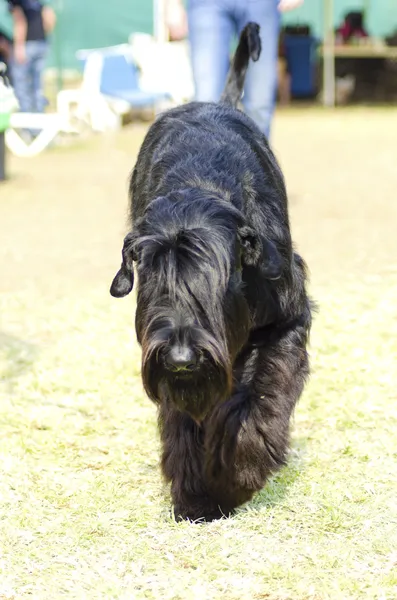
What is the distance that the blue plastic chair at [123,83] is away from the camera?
1241 centimetres

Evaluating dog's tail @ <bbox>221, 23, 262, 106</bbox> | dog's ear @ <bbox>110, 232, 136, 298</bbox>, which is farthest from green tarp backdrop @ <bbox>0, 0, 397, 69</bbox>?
dog's ear @ <bbox>110, 232, 136, 298</bbox>

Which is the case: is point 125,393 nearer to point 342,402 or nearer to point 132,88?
point 342,402

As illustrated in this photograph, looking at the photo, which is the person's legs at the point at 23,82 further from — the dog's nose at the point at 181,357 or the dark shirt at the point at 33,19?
the dog's nose at the point at 181,357

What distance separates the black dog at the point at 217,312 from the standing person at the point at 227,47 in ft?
6.15

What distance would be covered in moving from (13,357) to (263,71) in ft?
7.25

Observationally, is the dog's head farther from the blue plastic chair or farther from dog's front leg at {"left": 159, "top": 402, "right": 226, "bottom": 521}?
the blue plastic chair

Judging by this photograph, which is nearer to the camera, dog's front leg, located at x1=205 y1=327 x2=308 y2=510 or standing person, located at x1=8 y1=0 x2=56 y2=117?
dog's front leg, located at x1=205 y1=327 x2=308 y2=510

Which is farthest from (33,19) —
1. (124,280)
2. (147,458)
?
(124,280)

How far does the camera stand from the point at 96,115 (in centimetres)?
1283

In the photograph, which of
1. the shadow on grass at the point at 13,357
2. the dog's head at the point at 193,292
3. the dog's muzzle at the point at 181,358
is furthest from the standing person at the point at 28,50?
the dog's muzzle at the point at 181,358

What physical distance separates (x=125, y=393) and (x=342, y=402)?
35.5 inches

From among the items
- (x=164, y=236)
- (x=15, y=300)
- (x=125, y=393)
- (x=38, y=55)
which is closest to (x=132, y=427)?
(x=125, y=393)

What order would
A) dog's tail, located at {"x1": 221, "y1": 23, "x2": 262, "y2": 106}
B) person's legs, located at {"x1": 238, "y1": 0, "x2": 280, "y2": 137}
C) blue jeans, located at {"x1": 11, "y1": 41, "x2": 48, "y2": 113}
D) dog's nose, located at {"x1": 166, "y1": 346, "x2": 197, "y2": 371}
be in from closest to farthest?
→ dog's nose, located at {"x1": 166, "y1": 346, "x2": 197, "y2": 371}
dog's tail, located at {"x1": 221, "y1": 23, "x2": 262, "y2": 106}
person's legs, located at {"x1": 238, "y1": 0, "x2": 280, "y2": 137}
blue jeans, located at {"x1": 11, "y1": 41, "x2": 48, "y2": 113}

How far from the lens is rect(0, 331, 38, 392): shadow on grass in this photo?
14.1ft
